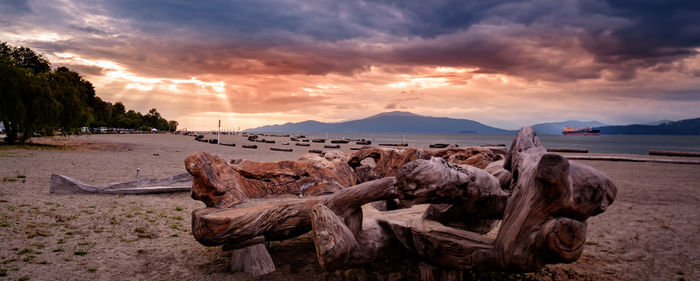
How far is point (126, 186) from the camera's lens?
836cm

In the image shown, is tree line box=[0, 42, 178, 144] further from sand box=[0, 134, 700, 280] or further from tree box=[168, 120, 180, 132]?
tree box=[168, 120, 180, 132]

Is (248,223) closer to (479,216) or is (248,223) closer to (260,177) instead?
(260,177)

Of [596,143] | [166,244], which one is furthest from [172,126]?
[166,244]

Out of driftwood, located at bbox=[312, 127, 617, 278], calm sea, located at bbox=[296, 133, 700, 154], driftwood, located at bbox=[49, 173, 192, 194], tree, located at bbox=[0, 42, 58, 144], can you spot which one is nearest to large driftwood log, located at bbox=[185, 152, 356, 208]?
driftwood, located at bbox=[312, 127, 617, 278]

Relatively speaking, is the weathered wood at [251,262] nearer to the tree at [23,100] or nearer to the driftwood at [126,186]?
the driftwood at [126,186]

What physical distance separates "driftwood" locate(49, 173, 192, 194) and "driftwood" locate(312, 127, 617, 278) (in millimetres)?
6358

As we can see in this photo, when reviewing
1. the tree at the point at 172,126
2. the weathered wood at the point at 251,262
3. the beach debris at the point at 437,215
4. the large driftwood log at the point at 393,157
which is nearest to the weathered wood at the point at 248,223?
the beach debris at the point at 437,215

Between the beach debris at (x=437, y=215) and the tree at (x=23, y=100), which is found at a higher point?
the tree at (x=23, y=100)

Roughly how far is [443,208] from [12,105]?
24166mm

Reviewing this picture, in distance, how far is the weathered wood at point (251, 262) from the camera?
4.05m

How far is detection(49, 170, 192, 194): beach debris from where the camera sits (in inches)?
308

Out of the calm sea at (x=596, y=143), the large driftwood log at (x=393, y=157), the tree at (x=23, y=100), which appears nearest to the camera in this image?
the large driftwood log at (x=393, y=157)

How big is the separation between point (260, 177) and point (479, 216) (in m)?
3.04

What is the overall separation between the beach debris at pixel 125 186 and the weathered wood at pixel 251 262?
513cm
